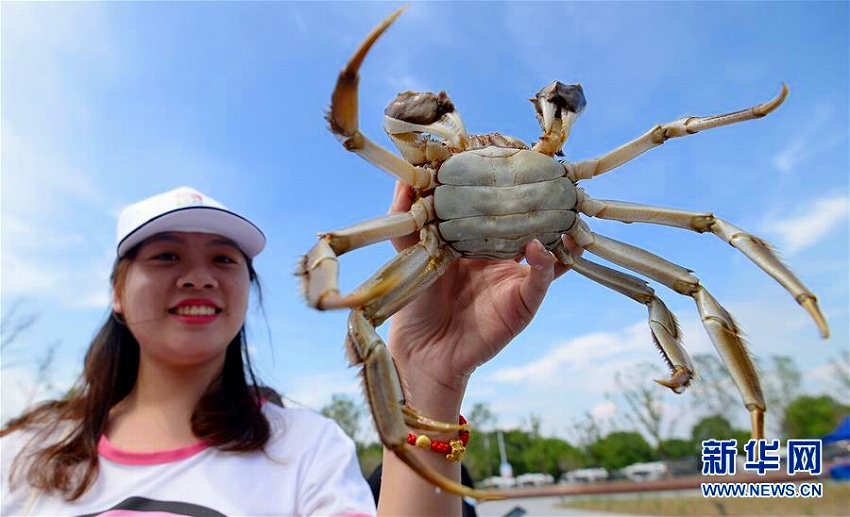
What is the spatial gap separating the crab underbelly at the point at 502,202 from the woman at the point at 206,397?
124mm

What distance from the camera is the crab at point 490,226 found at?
177 cm

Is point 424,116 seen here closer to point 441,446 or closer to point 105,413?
point 441,446

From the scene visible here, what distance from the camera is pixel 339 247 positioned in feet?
6.08

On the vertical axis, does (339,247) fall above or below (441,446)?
above

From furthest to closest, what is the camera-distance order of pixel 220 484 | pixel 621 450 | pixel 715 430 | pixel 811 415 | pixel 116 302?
pixel 621 450
pixel 811 415
pixel 715 430
pixel 116 302
pixel 220 484

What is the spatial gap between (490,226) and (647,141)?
811mm

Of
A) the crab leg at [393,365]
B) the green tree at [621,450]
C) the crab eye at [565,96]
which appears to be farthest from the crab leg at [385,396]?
the green tree at [621,450]

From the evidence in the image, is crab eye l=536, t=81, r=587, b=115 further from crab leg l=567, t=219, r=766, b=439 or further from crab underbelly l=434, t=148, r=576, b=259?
crab leg l=567, t=219, r=766, b=439

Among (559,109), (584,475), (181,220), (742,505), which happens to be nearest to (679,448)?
(584,475)

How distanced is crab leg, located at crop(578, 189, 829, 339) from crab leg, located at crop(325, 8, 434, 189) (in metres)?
0.68

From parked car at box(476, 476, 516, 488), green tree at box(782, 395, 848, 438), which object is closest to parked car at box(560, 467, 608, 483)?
parked car at box(476, 476, 516, 488)

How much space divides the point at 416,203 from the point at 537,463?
165 ft

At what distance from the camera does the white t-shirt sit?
2525 millimetres

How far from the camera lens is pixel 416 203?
6.95 ft
